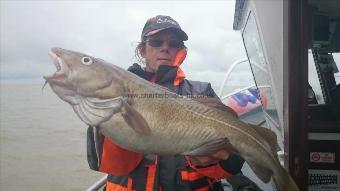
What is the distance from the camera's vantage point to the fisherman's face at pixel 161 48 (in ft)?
10.4

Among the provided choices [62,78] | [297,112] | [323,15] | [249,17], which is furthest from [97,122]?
[323,15]

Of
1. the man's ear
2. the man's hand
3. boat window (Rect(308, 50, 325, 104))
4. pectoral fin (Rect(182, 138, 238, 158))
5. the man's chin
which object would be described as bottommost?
boat window (Rect(308, 50, 325, 104))

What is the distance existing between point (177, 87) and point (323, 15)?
10.4 feet

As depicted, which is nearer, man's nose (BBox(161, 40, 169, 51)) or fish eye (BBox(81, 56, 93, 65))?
fish eye (BBox(81, 56, 93, 65))

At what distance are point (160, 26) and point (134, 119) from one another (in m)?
1.26

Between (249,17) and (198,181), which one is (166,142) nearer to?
(198,181)

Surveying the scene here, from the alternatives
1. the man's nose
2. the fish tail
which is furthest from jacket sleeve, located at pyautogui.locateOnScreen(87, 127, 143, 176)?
the fish tail

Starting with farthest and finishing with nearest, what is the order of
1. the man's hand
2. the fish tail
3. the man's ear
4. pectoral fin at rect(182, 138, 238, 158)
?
1. the man's ear
2. the fish tail
3. the man's hand
4. pectoral fin at rect(182, 138, 238, 158)

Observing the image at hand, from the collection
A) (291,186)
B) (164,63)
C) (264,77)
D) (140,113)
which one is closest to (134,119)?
(140,113)

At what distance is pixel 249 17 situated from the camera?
15.4 ft

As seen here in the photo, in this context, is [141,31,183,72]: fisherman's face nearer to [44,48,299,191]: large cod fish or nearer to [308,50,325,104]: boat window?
[44,48,299,191]: large cod fish

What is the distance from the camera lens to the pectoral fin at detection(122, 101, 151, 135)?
2109 millimetres

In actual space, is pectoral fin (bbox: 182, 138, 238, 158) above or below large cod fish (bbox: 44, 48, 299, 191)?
below

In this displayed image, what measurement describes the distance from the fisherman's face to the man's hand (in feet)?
3.01
